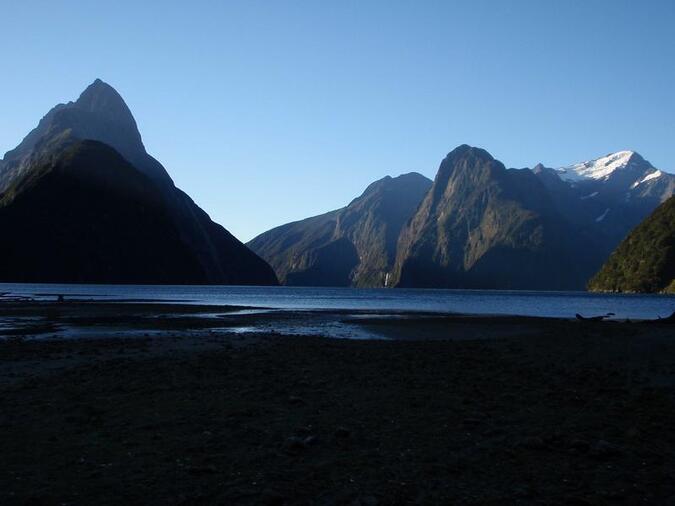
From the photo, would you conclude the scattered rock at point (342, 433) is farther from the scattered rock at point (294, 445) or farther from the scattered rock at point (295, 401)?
the scattered rock at point (295, 401)

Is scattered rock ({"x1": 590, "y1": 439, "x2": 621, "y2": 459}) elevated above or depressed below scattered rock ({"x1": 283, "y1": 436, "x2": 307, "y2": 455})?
above

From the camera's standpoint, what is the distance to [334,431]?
13.6 m

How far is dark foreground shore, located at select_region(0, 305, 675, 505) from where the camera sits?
1010 cm

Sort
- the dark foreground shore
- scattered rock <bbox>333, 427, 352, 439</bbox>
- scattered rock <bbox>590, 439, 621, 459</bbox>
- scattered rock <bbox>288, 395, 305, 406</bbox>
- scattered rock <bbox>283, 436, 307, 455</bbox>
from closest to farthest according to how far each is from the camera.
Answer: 1. the dark foreground shore
2. scattered rock <bbox>590, 439, 621, 459</bbox>
3. scattered rock <bbox>283, 436, 307, 455</bbox>
4. scattered rock <bbox>333, 427, 352, 439</bbox>
5. scattered rock <bbox>288, 395, 305, 406</bbox>

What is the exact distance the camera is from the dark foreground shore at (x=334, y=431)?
33.1 feet

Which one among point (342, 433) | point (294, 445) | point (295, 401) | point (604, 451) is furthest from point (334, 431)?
point (604, 451)

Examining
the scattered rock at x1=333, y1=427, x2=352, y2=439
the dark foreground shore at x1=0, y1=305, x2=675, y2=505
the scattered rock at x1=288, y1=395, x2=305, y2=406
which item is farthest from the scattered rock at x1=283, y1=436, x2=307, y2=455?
the scattered rock at x1=288, y1=395, x2=305, y2=406

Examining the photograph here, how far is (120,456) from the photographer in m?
11.9

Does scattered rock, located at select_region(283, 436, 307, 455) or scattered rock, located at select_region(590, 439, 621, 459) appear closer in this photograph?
scattered rock, located at select_region(590, 439, 621, 459)

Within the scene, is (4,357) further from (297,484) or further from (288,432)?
(297,484)

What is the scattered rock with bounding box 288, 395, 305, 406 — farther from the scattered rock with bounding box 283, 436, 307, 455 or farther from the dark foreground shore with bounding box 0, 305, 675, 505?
the scattered rock with bounding box 283, 436, 307, 455

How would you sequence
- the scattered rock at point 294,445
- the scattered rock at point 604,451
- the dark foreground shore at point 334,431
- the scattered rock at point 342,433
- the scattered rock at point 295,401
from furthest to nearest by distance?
1. the scattered rock at point 295,401
2. the scattered rock at point 342,433
3. the scattered rock at point 294,445
4. the scattered rock at point 604,451
5. the dark foreground shore at point 334,431

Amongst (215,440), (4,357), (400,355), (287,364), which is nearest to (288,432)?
(215,440)

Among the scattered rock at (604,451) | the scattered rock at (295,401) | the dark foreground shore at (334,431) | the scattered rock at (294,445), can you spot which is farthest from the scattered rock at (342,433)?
the scattered rock at (604,451)
